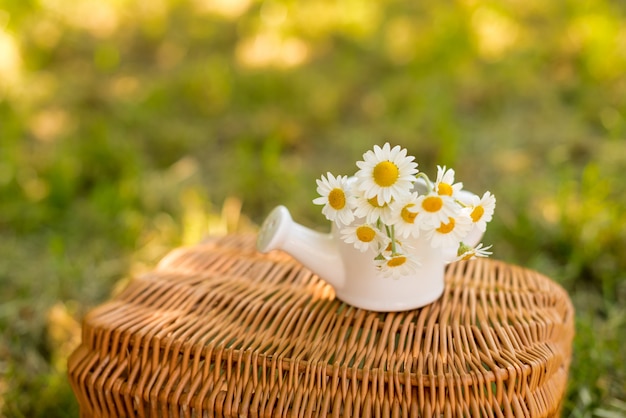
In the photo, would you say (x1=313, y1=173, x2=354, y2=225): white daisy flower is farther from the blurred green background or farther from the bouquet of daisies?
the blurred green background

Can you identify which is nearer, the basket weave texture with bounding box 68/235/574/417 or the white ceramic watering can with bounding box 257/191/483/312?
the basket weave texture with bounding box 68/235/574/417

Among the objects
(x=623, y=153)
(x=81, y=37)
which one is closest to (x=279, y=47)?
(x=81, y=37)

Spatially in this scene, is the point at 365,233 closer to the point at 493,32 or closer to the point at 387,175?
the point at 387,175

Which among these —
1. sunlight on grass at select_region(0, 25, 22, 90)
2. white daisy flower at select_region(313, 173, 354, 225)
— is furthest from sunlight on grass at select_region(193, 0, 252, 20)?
white daisy flower at select_region(313, 173, 354, 225)

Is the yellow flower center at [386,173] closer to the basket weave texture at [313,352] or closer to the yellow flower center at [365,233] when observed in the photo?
the yellow flower center at [365,233]

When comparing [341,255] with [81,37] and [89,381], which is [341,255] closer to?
[89,381]

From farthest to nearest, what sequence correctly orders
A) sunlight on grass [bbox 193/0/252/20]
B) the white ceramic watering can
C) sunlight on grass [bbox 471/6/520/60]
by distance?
sunlight on grass [bbox 193/0/252/20] < sunlight on grass [bbox 471/6/520/60] < the white ceramic watering can
